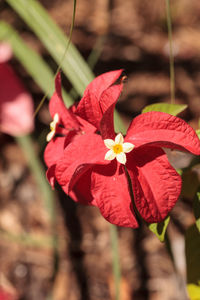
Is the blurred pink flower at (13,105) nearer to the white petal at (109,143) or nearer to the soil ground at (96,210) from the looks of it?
the soil ground at (96,210)

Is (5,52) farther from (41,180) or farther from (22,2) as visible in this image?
(41,180)

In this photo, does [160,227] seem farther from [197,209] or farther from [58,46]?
[58,46]

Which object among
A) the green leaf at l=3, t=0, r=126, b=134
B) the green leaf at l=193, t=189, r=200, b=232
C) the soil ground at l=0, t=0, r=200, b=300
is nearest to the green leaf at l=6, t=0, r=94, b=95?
the green leaf at l=3, t=0, r=126, b=134

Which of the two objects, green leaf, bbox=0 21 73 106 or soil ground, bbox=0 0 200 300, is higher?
green leaf, bbox=0 21 73 106

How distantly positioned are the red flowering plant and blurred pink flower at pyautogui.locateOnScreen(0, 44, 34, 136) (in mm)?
441

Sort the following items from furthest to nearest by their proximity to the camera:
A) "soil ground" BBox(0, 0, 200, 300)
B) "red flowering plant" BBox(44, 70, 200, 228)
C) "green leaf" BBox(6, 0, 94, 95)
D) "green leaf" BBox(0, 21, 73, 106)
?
"soil ground" BBox(0, 0, 200, 300) < "green leaf" BBox(0, 21, 73, 106) < "green leaf" BBox(6, 0, 94, 95) < "red flowering plant" BBox(44, 70, 200, 228)

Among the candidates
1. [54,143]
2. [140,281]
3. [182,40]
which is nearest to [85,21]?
[182,40]

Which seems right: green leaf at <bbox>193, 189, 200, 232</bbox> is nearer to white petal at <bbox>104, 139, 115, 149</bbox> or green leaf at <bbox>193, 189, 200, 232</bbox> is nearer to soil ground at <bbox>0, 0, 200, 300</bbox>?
white petal at <bbox>104, 139, 115, 149</bbox>

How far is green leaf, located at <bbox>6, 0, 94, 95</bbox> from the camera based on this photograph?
597 mm

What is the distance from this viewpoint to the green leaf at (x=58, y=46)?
60 cm

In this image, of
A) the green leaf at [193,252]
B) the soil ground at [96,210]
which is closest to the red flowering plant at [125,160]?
the green leaf at [193,252]

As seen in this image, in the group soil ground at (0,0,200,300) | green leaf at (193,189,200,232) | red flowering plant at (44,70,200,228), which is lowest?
soil ground at (0,0,200,300)

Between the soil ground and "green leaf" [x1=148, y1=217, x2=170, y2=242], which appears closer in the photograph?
"green leaf" [x1=148, y1=217, x2=170, y2=242]

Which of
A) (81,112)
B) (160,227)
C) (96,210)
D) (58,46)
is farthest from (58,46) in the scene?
(96,210)
